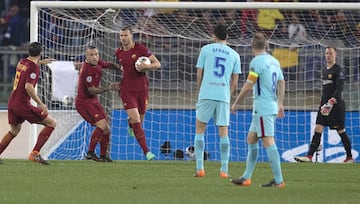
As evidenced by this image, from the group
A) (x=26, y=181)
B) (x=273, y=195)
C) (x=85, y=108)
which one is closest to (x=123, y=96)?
(x=85, y=108)

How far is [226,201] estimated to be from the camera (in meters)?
11.0

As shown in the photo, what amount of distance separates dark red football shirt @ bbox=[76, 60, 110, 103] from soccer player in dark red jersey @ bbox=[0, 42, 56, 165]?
3.49ft

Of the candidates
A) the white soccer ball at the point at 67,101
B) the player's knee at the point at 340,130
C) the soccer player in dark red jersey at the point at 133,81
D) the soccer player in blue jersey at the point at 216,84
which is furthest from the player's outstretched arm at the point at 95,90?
the player's knee at the point at 340,130

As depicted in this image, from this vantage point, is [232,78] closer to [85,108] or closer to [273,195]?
[273,195]

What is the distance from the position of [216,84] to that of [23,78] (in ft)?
12.0

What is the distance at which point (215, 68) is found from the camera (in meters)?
13.8

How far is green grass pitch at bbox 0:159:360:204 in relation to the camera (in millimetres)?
11188

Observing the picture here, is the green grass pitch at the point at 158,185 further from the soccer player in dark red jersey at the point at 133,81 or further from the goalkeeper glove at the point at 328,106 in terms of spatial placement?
the goalkeeper glove at the point at 328,106

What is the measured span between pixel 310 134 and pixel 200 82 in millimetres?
7046

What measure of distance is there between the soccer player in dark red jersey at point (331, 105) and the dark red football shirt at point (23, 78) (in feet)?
18.0

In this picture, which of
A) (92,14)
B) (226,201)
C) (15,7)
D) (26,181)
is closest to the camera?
(226,201)

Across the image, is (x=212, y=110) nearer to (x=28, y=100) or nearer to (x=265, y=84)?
(x=265, y=84)

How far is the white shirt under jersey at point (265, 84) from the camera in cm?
1241

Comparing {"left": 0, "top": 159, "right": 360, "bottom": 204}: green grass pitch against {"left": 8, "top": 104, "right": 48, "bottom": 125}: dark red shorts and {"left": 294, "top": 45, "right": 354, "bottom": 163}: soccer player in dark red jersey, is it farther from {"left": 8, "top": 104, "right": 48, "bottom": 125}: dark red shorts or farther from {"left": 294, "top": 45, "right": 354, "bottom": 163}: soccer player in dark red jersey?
{"left": 294, "top": 45, "right": 354, "bottom": 163}: soccer player in dark red jersey
